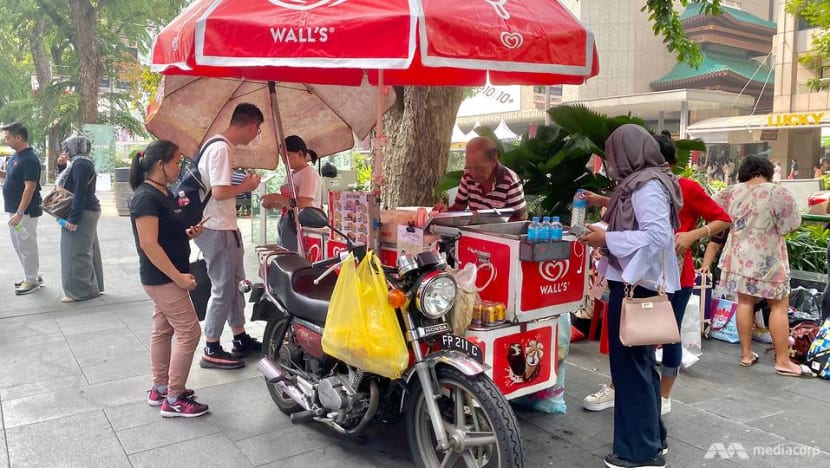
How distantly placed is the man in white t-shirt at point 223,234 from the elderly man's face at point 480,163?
5.44ft

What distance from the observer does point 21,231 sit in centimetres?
739

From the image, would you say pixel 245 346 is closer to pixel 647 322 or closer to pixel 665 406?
pixel 665 406

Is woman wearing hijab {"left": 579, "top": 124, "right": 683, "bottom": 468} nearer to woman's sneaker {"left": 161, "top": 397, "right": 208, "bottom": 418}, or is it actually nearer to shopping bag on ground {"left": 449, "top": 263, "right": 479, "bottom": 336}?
shopping bag on ground {"left": 449, "top": 263, "right": 479, "bottom": 336}

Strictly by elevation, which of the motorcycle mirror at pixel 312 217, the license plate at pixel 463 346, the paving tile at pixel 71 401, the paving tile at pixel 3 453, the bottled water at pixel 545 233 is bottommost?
the paving tile at pixel 3 453

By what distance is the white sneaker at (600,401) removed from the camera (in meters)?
4.28

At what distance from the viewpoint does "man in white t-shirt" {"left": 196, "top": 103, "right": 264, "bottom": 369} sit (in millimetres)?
4520

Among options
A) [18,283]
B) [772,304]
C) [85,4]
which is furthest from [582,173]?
[85,4]

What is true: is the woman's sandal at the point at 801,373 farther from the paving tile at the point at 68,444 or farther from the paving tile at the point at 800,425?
the paving tile at the point at 68,444

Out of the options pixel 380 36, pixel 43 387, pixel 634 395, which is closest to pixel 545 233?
pixel 634 395

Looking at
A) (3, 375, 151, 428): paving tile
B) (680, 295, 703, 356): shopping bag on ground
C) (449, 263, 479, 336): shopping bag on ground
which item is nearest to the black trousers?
(449, 263, 479, 336): shopping bag on ground

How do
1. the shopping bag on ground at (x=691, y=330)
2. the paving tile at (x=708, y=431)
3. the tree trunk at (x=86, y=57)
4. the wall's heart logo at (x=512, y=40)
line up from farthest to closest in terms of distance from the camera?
the tree trunk at (x=86, y=57) < the shopping bag on ground at (x=691, y=330) < the paving tile at (x=708, y=431) < the wall's heart logo at (x=512, y=40)

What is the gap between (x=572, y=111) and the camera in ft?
19.0

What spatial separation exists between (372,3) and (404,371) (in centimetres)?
183

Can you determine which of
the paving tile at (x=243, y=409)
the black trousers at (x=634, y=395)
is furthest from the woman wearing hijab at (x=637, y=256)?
the paving tile at (x=243, y=409)
